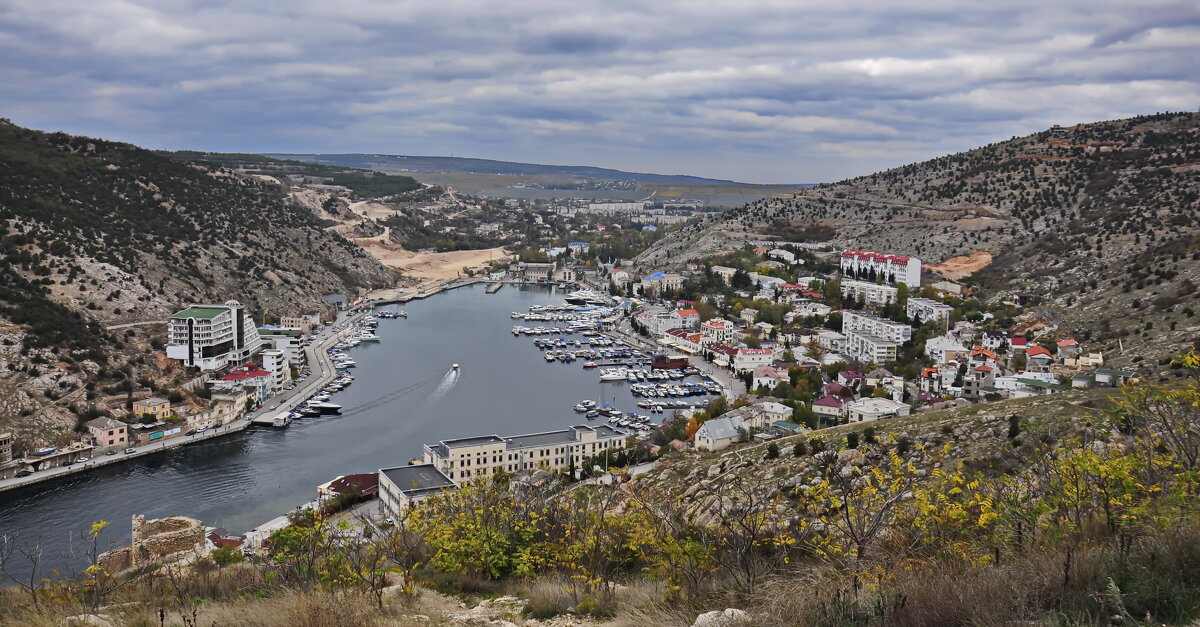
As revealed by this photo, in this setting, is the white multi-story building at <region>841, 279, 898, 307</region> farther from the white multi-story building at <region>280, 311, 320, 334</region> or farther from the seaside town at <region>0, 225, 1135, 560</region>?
the white multi-story building at <region>280, 311, 320, 334</region>

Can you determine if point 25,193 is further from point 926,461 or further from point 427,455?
point 926,461

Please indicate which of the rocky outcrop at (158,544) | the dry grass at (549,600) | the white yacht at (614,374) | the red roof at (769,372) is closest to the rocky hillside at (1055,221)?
the red roof at (769,372)

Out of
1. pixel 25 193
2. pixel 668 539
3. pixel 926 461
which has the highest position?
pixel 25 193

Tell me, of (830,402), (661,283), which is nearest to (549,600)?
(830,402)

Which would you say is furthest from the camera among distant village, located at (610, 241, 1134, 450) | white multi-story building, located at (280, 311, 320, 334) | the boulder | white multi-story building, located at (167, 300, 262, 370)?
white multi-story building, located at (280, 311, 320, 334)

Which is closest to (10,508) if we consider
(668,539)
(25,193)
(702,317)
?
(668,539)

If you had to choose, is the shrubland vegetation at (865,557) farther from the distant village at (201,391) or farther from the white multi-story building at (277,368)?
the white multi-story building at (277,368)

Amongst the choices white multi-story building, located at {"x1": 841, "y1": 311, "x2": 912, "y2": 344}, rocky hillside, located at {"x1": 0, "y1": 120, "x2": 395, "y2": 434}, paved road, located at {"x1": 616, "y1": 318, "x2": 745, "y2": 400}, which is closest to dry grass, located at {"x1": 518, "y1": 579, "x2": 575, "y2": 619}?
rocky hillside, located at {"x1": 0, "y1": 120, "x2": 395, "y2": 434}
